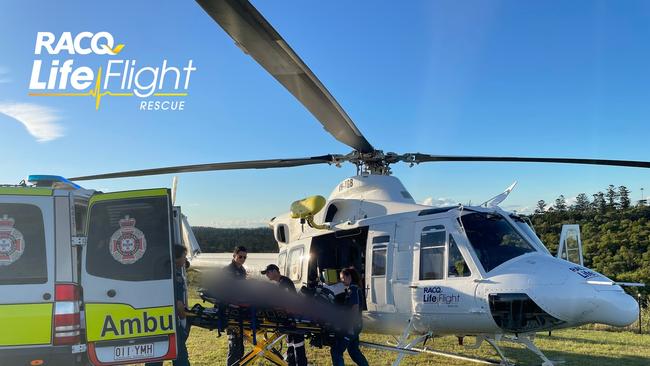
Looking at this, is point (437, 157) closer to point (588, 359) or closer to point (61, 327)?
point (588, 359)

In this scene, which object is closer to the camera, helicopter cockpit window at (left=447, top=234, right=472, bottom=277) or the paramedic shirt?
helicopter cockpit window at (left=447, top=234, right=472, bottom=277)

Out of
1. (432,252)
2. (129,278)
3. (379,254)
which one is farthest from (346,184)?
(129,278)

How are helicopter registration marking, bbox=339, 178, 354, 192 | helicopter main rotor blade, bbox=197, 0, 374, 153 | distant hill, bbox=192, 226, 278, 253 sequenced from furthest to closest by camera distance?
1. distant hill, bbox=192, 226, 278, 253
2. helicopter registration marking, bbox=339, 178, 354, 192
3. helicopter main rotor blade, bbox=197, 0, 374, 153

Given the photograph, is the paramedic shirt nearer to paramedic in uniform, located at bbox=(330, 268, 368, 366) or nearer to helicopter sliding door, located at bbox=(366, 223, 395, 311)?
paramedic in uniform, located at bbox=(330, 268, 368, 366)

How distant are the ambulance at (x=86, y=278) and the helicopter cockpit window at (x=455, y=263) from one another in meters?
3.35

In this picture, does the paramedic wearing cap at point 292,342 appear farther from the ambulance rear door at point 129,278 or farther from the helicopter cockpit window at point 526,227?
the helicopter cockpit window at point 526,227

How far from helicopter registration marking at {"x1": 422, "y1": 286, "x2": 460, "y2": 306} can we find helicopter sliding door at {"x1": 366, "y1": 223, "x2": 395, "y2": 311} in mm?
558

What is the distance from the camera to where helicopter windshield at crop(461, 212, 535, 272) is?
6.12 m

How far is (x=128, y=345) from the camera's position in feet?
16.1

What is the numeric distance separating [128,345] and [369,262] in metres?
3.47

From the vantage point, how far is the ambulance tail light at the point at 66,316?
4.70 meters

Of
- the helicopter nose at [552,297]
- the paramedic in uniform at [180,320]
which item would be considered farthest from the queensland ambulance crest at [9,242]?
the helicopter nose at [552,297]

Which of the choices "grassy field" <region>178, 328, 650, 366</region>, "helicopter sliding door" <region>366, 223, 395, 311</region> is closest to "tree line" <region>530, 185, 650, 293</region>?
"grassy field" <region>178, 328, 650, 366</region>

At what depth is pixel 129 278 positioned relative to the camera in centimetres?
496
